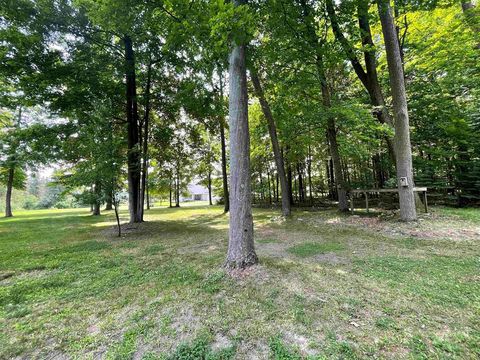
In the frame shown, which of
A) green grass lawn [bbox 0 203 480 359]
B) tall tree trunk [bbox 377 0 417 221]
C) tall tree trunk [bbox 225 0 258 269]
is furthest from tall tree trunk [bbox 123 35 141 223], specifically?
tall tree trunk [bbox 377 0 417 221]

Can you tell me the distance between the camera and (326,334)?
2078 mm

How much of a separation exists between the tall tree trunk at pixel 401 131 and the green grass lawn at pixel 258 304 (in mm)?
1561

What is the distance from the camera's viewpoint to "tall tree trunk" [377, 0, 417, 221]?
6504 millimetres

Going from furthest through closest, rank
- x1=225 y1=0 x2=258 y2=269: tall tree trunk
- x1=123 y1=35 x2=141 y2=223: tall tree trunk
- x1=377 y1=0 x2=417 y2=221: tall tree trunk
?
x1=123 y1=35 x2=141 y2=223: tall tree trunk < x1=377 y1=0 x2=417 y2=221: tall tree trunk < x1=225 y1=0 x2=258 y2=269: tall tree trunk

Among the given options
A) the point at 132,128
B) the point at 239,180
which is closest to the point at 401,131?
the point at 239,180

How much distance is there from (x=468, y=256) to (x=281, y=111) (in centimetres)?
629

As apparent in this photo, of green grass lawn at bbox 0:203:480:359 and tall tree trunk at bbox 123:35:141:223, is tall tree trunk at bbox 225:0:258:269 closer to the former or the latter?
green grass lawn at bbox 0:203:480:359

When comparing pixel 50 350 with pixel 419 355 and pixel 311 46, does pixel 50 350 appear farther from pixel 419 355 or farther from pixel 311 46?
pixel 311 46

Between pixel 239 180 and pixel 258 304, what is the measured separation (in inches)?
69.2

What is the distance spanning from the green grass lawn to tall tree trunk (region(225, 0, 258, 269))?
0.30 meters

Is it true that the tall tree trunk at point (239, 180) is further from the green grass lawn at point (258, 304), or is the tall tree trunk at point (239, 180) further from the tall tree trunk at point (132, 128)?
the tall tree trunk at point (132, 128)

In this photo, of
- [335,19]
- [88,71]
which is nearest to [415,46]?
[335,19]

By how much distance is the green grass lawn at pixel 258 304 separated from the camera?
1989 mm

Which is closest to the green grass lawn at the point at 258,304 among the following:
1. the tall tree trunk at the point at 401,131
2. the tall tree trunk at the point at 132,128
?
the tall tree trunk at the point at 401,131
